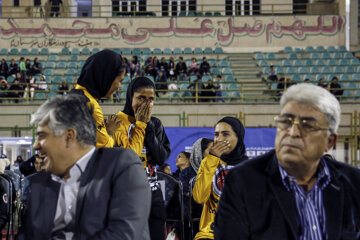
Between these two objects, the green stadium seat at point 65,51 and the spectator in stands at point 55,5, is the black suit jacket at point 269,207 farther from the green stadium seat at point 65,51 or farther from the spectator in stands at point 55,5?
the spectator in stands at point 55,5

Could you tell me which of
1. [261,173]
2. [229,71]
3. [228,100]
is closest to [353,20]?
[229,71]

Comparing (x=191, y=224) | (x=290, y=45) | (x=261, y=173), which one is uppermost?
(x=290, y=45)

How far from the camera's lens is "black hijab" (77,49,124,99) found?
3.69 meters

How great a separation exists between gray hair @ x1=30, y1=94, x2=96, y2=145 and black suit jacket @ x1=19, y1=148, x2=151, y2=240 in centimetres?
15

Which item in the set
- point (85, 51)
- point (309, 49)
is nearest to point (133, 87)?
point (85, 51)

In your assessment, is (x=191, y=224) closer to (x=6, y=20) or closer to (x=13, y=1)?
(x=6, y=20)

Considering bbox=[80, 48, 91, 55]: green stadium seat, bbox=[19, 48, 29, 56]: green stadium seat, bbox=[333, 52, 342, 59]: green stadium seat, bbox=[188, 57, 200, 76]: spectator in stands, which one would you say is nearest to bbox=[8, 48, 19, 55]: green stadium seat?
bbox=[19, 48, 29, 56]: green stadium seat

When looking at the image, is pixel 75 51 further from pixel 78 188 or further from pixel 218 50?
pixel 78 188

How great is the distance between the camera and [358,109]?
17.7 m

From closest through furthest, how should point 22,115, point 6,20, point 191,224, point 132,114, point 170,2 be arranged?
point 132,114
point 191,224
point 22,115
point 6,20
point 170,2

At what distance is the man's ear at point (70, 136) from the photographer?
8.42 feet

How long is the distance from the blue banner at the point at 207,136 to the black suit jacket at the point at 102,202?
11206 mm

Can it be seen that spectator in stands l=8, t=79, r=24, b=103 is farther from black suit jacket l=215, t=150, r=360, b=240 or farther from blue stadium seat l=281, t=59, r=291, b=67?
black suit jacket l=215, t=150, r=360, b=240

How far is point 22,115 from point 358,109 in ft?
33.6
